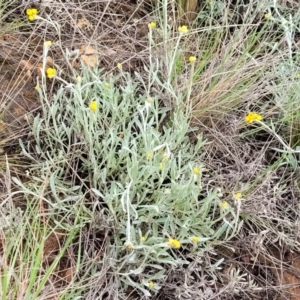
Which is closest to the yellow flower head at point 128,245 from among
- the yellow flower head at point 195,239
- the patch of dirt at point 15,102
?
the yellow flower head at point 195,239

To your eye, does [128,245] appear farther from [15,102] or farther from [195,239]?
[15,102]

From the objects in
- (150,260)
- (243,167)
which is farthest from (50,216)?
(243,167)

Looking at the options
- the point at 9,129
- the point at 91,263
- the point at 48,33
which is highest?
the point at 48,33

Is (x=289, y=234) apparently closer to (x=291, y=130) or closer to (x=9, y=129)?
(x=291, y=130)

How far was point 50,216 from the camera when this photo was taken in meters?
1.44

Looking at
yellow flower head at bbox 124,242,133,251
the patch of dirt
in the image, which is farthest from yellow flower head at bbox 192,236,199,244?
the patch of dirt

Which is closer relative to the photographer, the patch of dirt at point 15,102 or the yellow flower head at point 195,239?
the yellow flower head at point 195,239

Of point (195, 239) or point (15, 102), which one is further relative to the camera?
point (15, 102)

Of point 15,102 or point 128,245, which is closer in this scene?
point 128,245

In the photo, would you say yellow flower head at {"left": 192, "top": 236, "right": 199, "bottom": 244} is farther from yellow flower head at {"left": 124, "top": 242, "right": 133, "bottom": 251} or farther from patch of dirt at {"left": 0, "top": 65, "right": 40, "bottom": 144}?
patch of dirt at {"left": 0, "top": 65, "right": 40, "bottom": 144}

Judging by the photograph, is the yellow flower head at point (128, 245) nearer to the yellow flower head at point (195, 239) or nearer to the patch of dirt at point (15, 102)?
the yellow flower head at point (195, 239)

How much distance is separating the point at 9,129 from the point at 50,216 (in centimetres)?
30

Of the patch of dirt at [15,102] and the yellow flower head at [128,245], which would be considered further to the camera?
the patch of dirt at [15,102]

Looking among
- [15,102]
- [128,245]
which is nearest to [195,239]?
[128,245]
